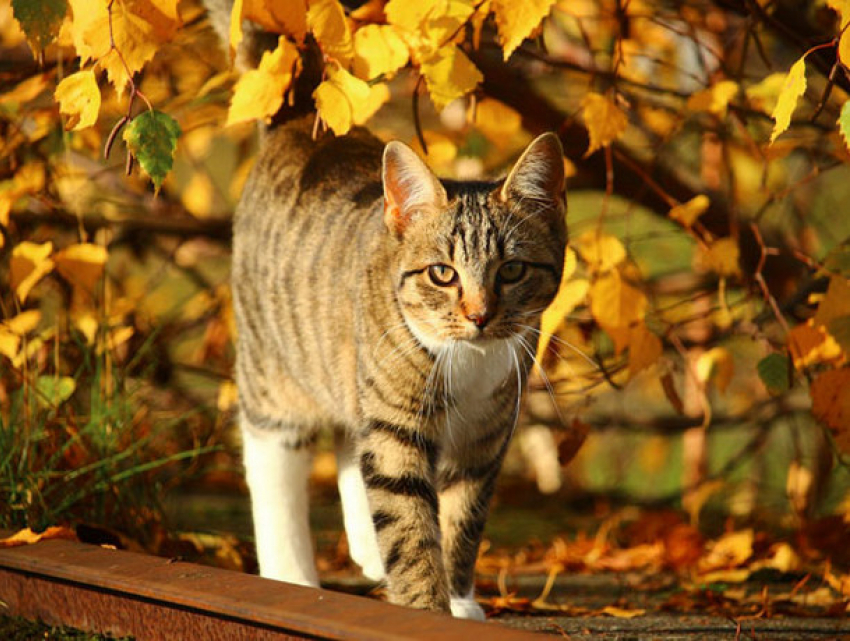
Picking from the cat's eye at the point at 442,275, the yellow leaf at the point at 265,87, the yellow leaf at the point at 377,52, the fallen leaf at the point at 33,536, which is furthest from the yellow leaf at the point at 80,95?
the fallen leaf at the point at 33,536

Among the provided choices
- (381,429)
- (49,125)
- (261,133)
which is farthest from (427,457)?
(49,125)

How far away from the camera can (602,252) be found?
3139 millimetres

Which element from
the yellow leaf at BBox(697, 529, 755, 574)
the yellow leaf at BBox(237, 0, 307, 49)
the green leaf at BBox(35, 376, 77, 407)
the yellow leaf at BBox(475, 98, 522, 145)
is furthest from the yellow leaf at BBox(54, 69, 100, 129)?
the yellow leaf at BBox(697, 529, 755, 574)

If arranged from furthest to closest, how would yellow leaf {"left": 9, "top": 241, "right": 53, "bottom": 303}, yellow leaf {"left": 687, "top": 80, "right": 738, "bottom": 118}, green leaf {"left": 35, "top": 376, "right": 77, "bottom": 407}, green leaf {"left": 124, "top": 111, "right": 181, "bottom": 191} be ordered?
green leaf {"left": 35, "top": 376, "right": 77, "bottom": 407} < yellow leaf {"left": 9, "top": 241, "right": 53, "bottom": 303} < yellow leaf {"left": 687, "top": 80, "right": 738, "bottom": 118} < green leaf {"left": 124, "top": 111, "right": 181, "bottom": 191}

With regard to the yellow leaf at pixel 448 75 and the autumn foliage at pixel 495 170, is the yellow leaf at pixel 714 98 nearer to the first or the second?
the autumn foliage at pixel 495 170

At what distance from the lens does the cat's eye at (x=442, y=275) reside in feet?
8.78

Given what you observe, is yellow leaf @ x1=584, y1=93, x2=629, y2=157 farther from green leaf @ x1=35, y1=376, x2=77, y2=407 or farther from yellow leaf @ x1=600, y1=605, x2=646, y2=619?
green leaf @ x1=35, y1=376, x2=77, y2=407

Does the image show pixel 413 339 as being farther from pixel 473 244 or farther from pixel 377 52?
pixel 377 52

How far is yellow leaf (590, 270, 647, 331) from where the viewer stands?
302 cm

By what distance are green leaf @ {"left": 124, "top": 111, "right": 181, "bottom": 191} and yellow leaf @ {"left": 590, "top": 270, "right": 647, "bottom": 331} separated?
126 cm

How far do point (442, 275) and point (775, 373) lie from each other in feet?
3.08

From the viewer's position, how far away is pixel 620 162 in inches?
154

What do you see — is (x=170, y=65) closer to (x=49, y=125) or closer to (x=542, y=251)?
(x=49, y=125)

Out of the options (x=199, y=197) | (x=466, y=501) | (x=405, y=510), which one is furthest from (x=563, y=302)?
(x=199, y=197)
